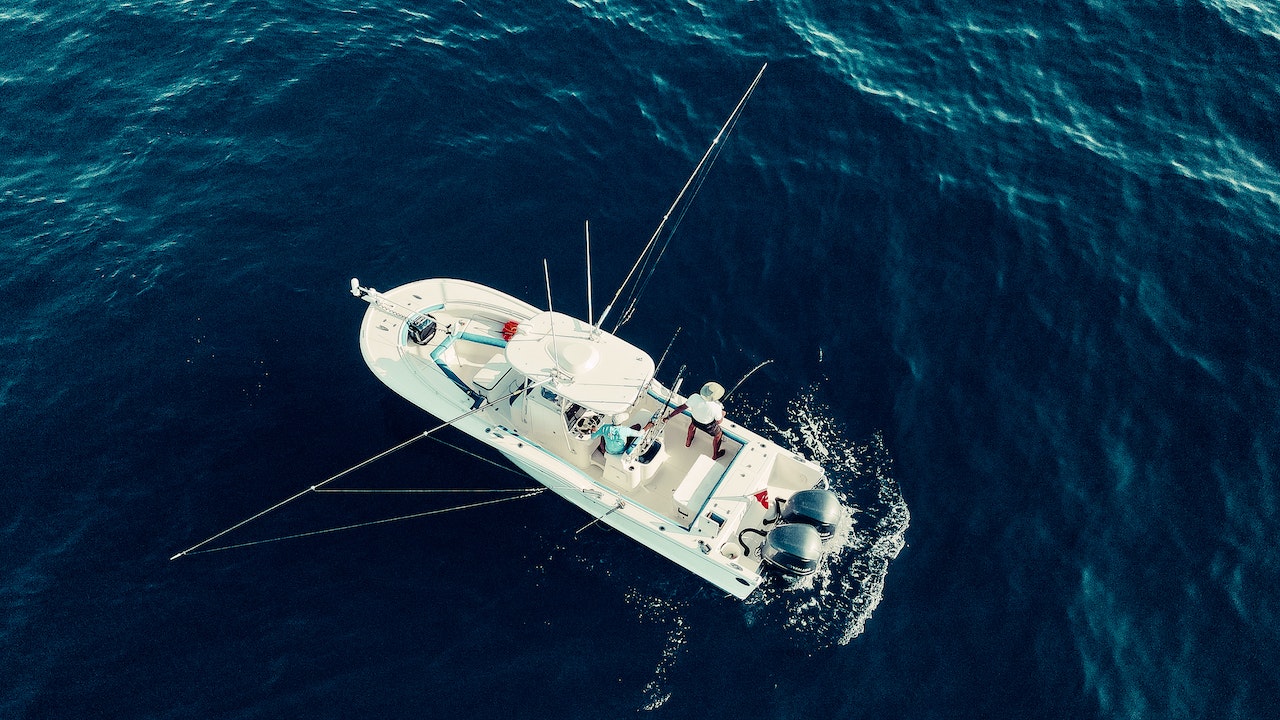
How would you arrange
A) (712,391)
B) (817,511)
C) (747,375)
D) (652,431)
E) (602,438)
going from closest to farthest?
(817,511) < (712,391) < (652,431) < (602,438) < (747,375)

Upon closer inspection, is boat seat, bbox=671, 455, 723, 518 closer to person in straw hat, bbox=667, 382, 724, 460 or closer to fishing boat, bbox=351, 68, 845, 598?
fishing boat, bbox=351, 68, 845, 598

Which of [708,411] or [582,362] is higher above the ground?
[582,362]

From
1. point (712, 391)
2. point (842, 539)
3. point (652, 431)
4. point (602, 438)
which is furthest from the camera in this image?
point (602, 438)

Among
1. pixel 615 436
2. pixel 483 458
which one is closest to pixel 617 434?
pixel 615 436

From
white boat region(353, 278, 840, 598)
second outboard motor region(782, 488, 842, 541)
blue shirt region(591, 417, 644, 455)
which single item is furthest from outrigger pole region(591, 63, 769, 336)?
second outboard motor region(782, 488, 842, 541)

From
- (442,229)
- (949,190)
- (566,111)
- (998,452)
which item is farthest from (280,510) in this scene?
(949,190)

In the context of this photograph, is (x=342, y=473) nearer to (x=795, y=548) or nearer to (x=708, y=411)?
(x=708, y=411)

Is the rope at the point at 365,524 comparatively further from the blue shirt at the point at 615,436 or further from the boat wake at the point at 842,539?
the boat wake at the point at 842,539

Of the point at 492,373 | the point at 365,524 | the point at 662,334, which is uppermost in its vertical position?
the point at 662,334
